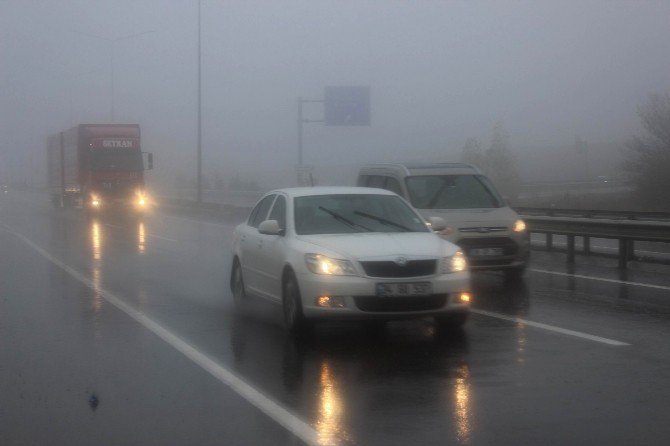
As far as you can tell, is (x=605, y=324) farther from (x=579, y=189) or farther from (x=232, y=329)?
(x=579, y=189)

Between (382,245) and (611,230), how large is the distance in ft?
30.8

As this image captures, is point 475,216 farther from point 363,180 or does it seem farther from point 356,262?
point 356,262

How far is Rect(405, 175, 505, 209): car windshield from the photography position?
52.8ft

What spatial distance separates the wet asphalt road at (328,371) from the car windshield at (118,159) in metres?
28.6

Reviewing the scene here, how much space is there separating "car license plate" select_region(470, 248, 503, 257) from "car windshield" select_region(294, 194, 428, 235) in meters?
3.73

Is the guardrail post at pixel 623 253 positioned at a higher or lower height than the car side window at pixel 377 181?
lower

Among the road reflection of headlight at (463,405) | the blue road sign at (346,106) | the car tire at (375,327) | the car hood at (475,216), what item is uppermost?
the blue road sign at (346,106)

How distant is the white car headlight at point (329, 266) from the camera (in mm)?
9664

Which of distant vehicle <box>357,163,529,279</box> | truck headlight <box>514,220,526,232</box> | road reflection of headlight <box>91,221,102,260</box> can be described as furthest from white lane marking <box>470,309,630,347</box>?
road reflection of headlight <box>91,221,102,260</box>

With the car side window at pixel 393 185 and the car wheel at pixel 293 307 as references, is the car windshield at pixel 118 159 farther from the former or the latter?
the car wheel at pixel 293 307

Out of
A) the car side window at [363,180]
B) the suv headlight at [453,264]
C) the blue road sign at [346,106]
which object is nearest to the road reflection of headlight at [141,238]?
the car side window at [363,180]

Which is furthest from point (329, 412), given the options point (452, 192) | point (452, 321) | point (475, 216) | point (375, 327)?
point (452, 192)

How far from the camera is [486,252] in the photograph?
15070 mm

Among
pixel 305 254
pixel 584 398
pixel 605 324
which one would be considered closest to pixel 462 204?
pixel 605 324
